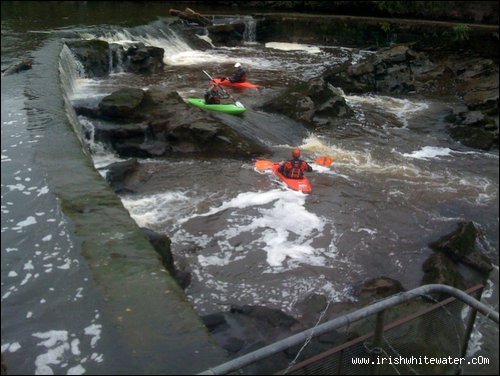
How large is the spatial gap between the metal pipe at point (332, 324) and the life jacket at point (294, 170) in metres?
5.31

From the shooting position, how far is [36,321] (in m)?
3.32

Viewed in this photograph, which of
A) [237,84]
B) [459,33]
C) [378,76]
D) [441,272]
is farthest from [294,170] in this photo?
[459,33]

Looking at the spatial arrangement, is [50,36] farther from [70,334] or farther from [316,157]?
[70,334]

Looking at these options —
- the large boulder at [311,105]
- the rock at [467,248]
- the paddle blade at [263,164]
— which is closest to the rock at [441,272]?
the rock at [467,248]

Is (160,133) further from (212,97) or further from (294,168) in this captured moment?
(294,168)

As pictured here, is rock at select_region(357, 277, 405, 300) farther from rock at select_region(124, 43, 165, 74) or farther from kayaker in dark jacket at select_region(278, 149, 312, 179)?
rock at select_region(124, 43, 165, 74)

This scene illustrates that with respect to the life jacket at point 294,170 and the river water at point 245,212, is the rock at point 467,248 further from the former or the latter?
the life jacket at point 294,170

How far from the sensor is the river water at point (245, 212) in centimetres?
352

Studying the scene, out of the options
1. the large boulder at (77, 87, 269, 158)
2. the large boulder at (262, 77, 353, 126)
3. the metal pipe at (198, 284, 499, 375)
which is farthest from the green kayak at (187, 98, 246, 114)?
the metal pipe at (198, 284, 499, 375)

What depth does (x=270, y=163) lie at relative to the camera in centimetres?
847

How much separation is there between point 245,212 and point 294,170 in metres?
1.29

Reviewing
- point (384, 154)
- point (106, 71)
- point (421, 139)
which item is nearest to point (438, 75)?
point (421, 139)

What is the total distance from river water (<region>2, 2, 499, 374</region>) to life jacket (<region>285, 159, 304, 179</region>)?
0.99ft

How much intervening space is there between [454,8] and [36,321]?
21551 millimetres
